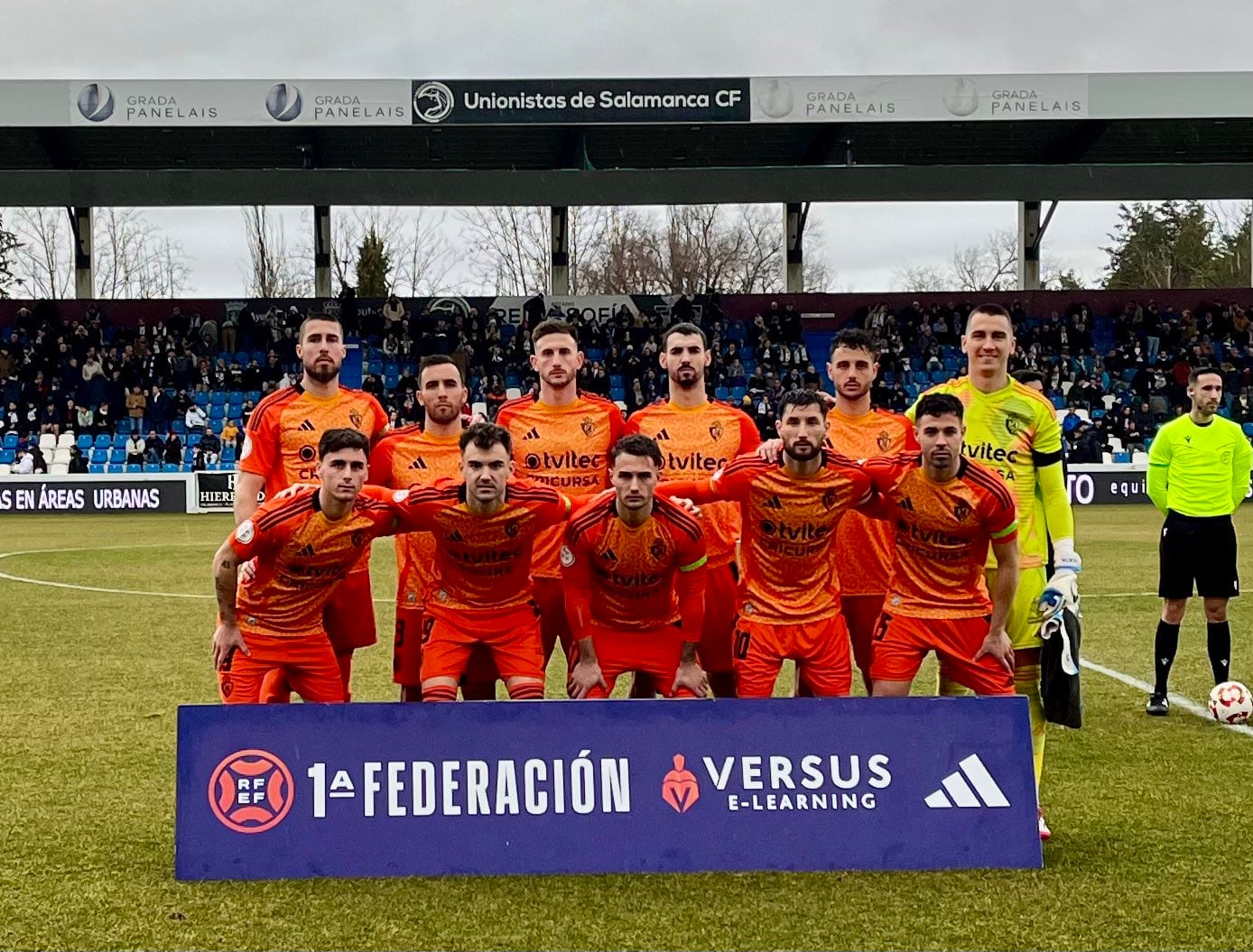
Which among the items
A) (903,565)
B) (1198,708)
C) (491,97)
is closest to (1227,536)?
(1198,708)

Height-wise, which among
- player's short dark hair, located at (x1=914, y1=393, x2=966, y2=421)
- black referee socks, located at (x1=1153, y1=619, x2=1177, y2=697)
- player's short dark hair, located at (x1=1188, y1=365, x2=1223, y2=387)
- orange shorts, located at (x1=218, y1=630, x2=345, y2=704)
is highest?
player's short dark hair, located at (x1=1188, y1=365, x2=1223, y2=387)

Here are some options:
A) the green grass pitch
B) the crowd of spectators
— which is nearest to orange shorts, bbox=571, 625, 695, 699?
the green grass pitch

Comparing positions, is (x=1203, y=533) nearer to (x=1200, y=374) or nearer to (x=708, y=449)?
(x=1200, y=374)

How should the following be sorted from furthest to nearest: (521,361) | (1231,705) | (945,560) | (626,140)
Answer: (521,361), (626,140), (1231,705), (945,560)

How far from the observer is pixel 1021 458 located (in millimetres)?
5539

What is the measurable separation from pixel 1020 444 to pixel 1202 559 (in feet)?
9.45

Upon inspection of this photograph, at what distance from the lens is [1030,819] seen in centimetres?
464

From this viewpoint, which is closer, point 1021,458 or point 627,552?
point 627,552

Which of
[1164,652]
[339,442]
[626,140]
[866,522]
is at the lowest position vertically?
[1164,652]

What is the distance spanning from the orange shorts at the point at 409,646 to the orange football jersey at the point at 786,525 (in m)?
1.31

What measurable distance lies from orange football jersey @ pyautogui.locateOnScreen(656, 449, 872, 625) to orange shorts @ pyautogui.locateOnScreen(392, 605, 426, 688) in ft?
4.31

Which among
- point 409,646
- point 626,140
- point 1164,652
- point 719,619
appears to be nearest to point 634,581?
point 719,619

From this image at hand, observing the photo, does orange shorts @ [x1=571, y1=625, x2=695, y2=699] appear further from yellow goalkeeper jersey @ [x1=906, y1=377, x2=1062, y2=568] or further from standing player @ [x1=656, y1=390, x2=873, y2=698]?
yellow goalkeeper jersey @ [x1=906, y1=377, x2=1062, y2=568]

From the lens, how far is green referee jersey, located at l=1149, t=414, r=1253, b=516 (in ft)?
25.7
